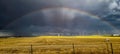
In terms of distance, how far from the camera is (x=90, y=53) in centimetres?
4216

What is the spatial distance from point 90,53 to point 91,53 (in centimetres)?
19

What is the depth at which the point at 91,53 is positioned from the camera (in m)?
42.1
